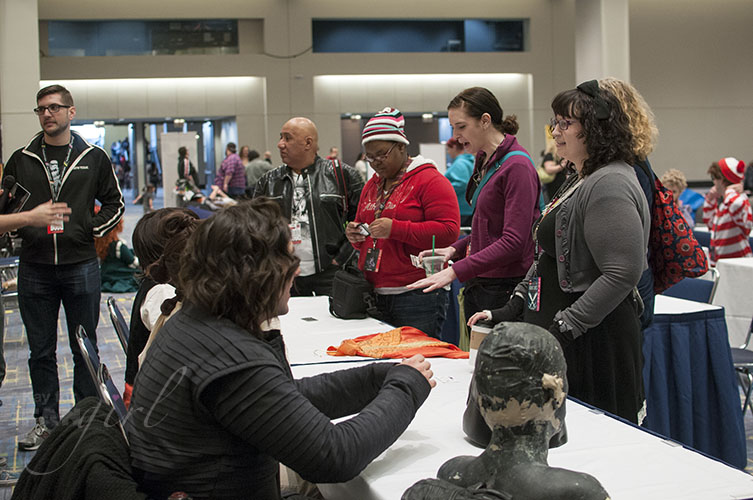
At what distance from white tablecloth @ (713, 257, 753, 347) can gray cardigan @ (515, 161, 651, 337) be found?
11.0 feet

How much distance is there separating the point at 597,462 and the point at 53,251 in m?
3.01

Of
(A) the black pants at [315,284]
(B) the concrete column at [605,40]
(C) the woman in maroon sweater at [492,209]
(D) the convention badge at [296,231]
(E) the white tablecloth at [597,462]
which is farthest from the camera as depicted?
(B) the concrete column at [605,40]

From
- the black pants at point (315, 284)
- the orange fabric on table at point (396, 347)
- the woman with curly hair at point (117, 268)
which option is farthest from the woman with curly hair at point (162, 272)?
the woman with curly hair at point (117, 268)

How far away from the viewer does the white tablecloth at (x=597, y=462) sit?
1.48m

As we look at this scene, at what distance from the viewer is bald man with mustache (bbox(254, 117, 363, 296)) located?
13.4ft

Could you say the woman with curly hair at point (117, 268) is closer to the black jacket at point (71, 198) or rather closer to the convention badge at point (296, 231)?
the black jacket at point (71, 198)

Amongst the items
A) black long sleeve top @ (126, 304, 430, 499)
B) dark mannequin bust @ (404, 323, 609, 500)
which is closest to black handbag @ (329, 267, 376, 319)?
black long sleeve top @ (126, 304, 430, 499)

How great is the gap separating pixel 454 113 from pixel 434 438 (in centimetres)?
168

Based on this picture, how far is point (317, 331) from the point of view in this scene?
122 inches

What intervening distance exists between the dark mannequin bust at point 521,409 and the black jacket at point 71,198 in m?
3.05

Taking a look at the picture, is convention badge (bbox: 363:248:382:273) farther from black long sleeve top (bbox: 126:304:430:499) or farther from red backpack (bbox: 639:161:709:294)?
Answer: black long sleeve top (bbox: 126:304:430:499)

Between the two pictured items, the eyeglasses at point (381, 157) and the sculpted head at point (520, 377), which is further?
the eyeglasses at point (381, 157)

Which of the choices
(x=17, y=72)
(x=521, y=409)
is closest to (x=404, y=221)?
(x=521, y=409)

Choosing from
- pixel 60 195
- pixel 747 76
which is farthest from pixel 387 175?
pixel 747 76
